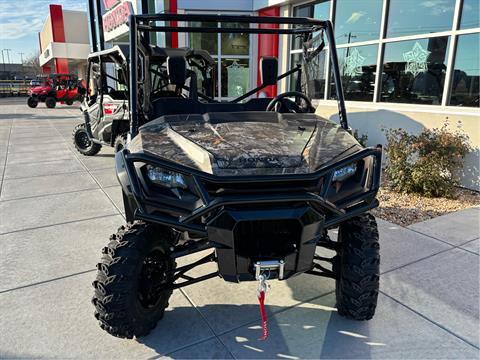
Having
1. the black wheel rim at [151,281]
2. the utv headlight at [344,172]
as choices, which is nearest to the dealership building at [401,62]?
the utv headlight at [344,172]

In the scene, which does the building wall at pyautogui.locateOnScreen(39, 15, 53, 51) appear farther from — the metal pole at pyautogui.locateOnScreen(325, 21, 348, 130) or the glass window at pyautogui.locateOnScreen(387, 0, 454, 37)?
the metal pole at pyautogui.locateOnScreen(325, 21, 348, 130)

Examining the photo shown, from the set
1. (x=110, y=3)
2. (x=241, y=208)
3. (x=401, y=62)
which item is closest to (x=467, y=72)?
(x=401, y=62)

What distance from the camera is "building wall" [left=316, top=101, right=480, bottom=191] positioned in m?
5.23

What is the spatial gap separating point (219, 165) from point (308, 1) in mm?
7873

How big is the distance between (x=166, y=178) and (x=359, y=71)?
6540mm

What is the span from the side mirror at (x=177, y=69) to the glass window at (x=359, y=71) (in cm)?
476

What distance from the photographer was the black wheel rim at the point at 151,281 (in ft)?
7.30

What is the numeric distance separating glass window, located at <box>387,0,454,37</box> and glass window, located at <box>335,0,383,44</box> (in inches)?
13.6

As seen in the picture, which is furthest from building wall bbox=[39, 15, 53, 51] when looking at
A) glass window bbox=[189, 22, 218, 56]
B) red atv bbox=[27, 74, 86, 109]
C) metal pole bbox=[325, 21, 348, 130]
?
metal pole bbox=[325, 21, 348, 130]

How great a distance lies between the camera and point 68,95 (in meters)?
22.1

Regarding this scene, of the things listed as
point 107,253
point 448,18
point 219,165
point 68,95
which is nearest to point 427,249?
point 219,165

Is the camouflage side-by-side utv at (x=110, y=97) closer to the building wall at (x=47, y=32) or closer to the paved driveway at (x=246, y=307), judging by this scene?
the paved driveway at (x=246, y=307)

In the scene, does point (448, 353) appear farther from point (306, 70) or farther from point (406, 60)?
point (406, 60)

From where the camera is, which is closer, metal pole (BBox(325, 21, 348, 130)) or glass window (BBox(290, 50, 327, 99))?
metal pole (BBox(325, 21, 348, 130))
